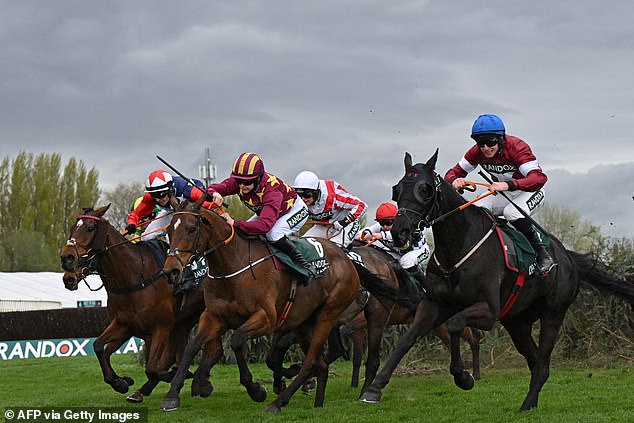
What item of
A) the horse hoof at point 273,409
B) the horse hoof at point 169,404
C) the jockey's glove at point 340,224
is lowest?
the horse hoof at point 273,409

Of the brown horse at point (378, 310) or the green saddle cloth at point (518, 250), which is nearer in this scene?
the green saddle cloth at point (518, 250)

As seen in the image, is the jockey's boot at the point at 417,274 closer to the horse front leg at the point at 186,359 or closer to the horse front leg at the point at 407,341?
the horse front leg at the point at 407,341

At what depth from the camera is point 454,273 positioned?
23.9ft

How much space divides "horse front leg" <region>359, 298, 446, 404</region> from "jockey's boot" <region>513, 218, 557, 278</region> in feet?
3.88

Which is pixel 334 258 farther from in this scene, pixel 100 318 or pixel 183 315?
pixel 100 318

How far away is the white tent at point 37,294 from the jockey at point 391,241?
77.5 ft

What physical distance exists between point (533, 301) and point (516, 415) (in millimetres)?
1239

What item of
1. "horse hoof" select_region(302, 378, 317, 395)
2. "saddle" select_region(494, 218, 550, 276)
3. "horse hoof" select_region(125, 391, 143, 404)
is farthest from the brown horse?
"horse hoof" select_region(125, 391, 143, 404)

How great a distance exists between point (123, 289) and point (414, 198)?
3916 mm

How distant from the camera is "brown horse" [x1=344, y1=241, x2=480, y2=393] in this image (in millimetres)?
10258

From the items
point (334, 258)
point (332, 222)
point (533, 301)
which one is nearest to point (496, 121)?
point (533, 301)

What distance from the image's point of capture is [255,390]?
7969 mm

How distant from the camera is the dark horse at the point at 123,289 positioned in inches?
361

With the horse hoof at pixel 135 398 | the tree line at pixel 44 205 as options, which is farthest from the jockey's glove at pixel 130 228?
the tree line at pixel 44 205
